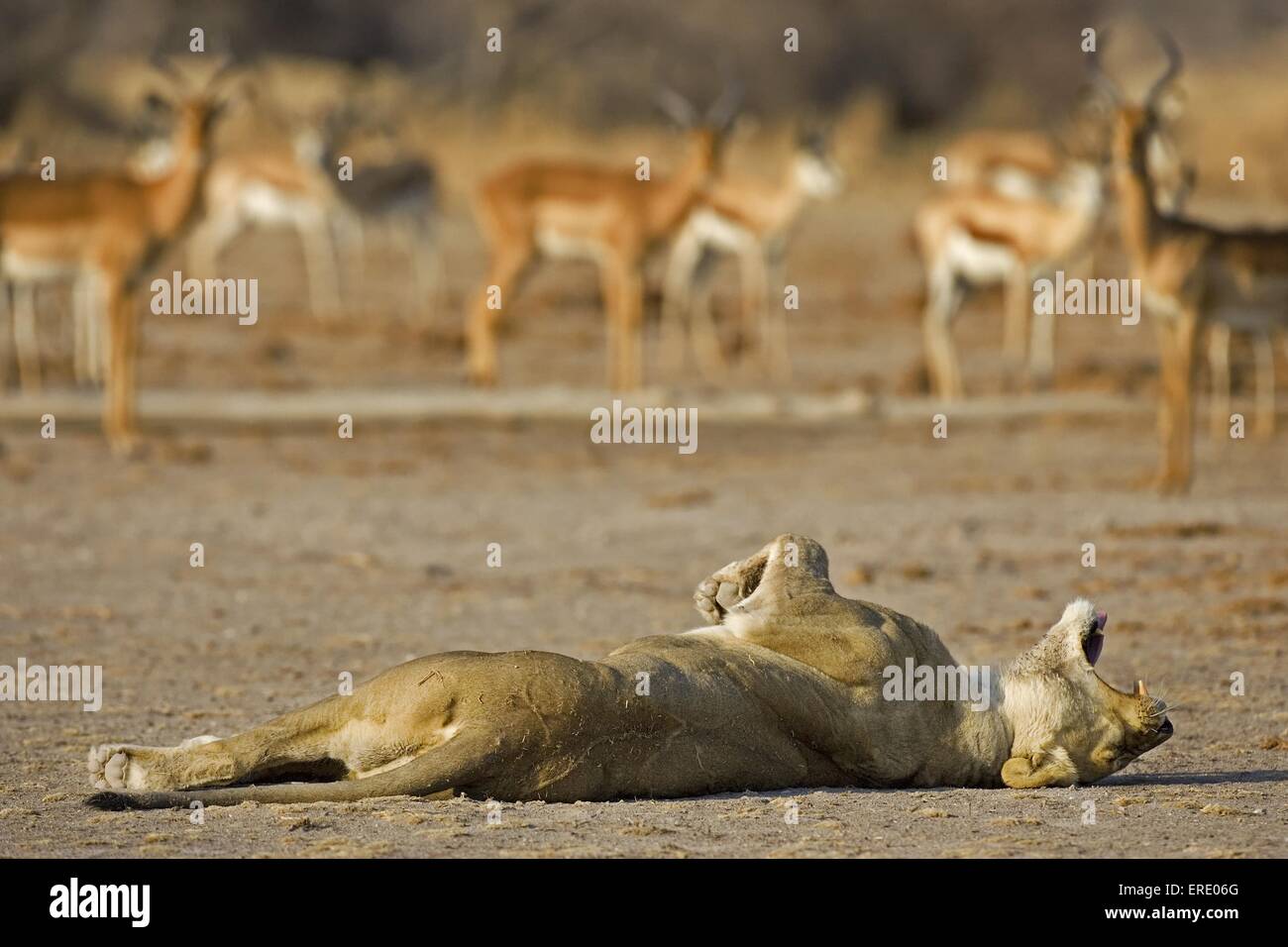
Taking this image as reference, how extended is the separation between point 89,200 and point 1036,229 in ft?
27.4

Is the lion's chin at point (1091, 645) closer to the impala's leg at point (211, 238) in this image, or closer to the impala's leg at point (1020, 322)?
the impala's leg at point (1020, 322)

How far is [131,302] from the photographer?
643 inches

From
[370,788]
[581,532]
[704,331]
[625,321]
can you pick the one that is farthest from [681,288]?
[370,788]

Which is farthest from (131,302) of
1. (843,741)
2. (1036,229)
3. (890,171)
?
(890,171)

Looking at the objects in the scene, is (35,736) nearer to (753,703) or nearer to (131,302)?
(753,703)

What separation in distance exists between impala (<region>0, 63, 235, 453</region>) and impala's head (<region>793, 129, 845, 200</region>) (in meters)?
7.54

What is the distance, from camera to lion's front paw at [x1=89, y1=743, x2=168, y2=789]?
601 cm

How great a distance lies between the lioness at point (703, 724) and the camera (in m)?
5.86

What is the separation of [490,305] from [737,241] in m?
4.11

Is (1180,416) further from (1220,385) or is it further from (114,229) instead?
(114,229)

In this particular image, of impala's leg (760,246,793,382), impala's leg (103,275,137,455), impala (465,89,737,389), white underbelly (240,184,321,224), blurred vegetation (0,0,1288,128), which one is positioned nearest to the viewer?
impala's leg (103,275,137,455)

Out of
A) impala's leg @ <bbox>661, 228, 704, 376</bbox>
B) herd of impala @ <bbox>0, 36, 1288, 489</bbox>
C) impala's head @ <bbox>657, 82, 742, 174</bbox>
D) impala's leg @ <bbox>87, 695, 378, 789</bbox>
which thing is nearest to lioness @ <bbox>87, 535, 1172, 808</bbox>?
impala's leg @ <bbox>87, 695, 378, 789</bbox>

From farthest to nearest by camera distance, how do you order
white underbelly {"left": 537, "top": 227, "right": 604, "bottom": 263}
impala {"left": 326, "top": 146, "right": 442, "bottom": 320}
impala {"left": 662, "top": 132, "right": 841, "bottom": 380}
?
impala {"left": 326, "top": 146, "right": 442, "bottom": 320} < impala {"left": 662, "top": 132, "right": 841, "bottom": 380} < white underbelly {"left": 537, "top": 227, "right": 604, "bottom": 263}

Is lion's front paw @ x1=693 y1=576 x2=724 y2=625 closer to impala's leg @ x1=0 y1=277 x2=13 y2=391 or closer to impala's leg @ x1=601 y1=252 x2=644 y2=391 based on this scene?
impala's leg @ x1=601 y1=252 x2=644 y2=391
